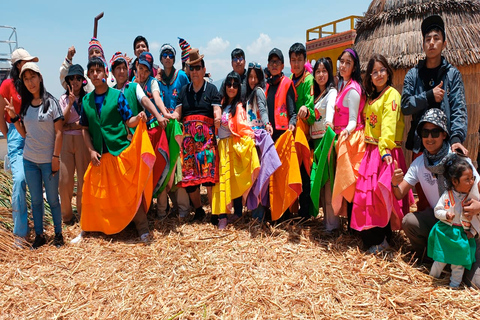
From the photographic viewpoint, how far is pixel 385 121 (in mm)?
3547

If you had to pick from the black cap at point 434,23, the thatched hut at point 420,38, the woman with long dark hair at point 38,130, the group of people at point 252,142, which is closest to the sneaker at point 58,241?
the group of people at point 252,142

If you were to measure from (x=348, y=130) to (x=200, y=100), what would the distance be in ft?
6.32

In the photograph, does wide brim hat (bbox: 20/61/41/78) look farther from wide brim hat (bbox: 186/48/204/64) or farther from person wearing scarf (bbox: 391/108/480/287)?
person wearing scarf (bbox: 391/108/480/287)

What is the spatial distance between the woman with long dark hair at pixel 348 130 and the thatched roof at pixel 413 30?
3285mm

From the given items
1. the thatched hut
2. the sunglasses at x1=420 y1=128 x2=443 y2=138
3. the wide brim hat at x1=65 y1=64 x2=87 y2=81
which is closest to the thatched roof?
the thatched hut

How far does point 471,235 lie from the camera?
3.03 meters

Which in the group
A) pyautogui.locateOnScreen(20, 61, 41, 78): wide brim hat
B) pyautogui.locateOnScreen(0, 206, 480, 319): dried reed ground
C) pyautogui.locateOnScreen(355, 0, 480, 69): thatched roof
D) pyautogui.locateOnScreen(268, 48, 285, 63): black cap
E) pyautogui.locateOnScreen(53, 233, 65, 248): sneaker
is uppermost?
pyautogui.locateOnScreen(355, 0, 480, 69): thatched roof

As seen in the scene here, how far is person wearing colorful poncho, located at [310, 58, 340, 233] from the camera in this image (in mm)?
3982

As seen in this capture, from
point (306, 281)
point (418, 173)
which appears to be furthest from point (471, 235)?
point (306, 281)

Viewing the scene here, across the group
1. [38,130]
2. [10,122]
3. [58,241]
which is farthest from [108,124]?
[58,241]

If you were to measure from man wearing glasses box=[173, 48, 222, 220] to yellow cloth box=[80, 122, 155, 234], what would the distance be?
53cm

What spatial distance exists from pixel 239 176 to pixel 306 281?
1.62 m

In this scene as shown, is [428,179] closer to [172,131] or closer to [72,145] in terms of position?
[172,131]

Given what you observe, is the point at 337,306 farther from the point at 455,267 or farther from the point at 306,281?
the point at 455,267
